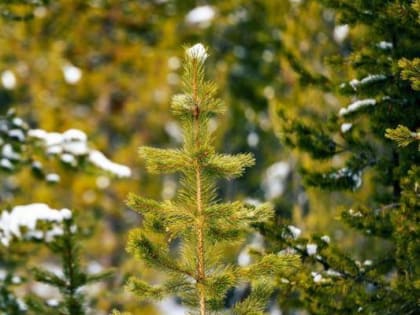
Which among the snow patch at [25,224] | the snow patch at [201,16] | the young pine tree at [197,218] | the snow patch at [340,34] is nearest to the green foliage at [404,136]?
the young pine tree at [197,218]

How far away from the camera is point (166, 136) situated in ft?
45.7

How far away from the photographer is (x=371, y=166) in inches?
124

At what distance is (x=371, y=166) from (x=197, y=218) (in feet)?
→ 4.34

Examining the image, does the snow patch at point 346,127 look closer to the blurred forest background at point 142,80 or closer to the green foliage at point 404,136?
the green foliage at point 404,136

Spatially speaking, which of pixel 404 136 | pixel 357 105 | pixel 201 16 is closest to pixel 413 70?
pixel 404 136

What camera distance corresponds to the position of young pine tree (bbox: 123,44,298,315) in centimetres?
220

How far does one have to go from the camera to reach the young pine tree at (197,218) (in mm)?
2195

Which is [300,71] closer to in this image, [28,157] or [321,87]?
[321,87]

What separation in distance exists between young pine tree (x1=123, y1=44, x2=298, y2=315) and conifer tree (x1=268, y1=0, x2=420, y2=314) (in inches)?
25.7

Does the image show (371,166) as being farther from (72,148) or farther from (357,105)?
(72,148)

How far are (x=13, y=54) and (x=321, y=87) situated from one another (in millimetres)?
6557

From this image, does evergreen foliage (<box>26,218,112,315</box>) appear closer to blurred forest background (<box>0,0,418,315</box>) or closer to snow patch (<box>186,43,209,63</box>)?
snow patch (<box>186,43,209,63</box>)

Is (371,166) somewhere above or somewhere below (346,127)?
below

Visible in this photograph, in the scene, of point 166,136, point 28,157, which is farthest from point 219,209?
point 166,136
